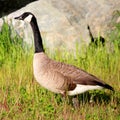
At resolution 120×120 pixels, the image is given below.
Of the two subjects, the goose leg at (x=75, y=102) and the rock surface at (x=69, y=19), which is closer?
the goose leg at (x=75, y=102)

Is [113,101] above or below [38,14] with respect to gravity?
below

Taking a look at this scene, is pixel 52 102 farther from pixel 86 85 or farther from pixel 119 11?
pixel 119 11

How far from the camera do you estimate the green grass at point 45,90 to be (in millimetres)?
8016

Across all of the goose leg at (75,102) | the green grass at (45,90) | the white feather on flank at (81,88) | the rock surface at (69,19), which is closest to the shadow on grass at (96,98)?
the green grass at (45,90)

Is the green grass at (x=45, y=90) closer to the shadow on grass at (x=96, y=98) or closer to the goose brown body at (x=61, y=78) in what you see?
the shadow on grass at (x=96, y=98)

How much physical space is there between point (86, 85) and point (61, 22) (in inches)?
168

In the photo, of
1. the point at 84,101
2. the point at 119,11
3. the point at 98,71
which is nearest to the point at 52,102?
the point at 84,101

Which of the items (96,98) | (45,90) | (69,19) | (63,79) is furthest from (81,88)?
(69,19)

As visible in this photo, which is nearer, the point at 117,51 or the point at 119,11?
the point at 117,51

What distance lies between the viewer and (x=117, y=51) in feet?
35.7

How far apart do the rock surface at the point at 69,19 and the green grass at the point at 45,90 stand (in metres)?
0.53

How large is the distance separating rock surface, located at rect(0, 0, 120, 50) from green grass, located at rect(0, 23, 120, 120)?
1.74 feet

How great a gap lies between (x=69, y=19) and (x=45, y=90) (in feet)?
11.9

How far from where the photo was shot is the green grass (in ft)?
26.3
